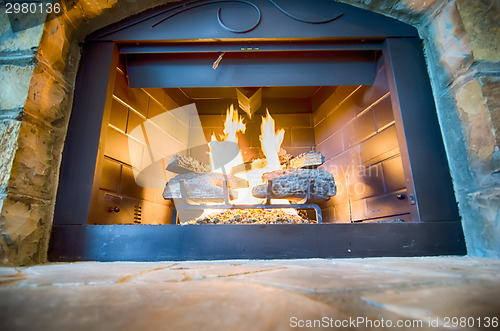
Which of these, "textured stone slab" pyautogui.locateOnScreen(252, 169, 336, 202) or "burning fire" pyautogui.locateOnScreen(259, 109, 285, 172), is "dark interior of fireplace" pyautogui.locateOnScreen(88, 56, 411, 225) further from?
"textured stone slab" pyautogui.locateOnScreen(252, 169, 336, 202)

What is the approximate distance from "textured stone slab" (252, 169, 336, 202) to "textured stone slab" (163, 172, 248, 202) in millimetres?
319

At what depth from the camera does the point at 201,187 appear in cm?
194

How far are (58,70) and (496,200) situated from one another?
235 cm

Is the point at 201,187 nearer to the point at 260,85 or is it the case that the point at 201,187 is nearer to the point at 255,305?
the point at 260,85

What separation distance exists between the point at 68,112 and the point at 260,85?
4.04 ft

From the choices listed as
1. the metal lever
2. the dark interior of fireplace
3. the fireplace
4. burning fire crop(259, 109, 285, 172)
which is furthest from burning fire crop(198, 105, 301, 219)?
the metal lever

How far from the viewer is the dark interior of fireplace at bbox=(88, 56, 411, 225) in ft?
5.41

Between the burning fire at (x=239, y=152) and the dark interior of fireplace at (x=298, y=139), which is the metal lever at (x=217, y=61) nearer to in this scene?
the dark interior of fireplace at (x=298, y=139)

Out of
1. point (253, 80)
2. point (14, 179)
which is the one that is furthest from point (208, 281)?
point (253, 80)

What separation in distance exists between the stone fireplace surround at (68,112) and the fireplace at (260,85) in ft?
0.20

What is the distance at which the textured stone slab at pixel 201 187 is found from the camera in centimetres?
192

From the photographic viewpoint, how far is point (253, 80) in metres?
1.75

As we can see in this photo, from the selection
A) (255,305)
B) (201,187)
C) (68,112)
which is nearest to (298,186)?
(201,187)

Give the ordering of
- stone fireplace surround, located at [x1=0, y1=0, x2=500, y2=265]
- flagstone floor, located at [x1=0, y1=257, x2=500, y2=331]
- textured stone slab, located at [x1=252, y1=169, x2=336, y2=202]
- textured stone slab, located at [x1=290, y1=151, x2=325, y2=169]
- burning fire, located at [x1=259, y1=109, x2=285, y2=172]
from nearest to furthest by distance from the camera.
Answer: flagstone floor, located at [x1=0, y1=257, x2=500, y2=331] < stone fireplace surround, located at [x1=0, y1=0, x2=500, y2=265] < textured stone slab, located at [x1=252, y1=169, x2=336, y2=202] < textured stone slab, located at [x1=290, y1=151, x2=325, y2=169] < burning fire, located at [x1=259, y1=109, x2=285, y2=172]
